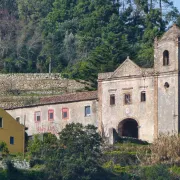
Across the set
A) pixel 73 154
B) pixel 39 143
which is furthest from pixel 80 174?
pixel 39 143

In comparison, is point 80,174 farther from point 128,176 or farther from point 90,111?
point 90,111

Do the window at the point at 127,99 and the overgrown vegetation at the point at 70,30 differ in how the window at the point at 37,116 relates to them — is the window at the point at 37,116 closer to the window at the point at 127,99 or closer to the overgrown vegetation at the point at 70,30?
the window at the point at 127,99

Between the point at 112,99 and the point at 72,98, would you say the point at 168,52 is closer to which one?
the point at 112,99

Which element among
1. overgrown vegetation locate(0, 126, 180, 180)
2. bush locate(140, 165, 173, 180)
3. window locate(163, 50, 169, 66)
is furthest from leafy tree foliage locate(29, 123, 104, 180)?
window locate(163, 50, 169, 66)

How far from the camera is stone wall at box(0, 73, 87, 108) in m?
97.3

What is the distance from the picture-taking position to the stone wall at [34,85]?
319 ft

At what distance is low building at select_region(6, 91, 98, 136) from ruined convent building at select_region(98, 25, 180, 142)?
77cm

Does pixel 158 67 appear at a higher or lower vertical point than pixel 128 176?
higher

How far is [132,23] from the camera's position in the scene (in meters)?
110

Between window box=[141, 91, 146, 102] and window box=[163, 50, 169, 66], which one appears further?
window box=[141, 91, 146, 102]

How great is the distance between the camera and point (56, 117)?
277ft

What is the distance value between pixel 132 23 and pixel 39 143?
115 feet

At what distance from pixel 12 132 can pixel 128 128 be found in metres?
7.85

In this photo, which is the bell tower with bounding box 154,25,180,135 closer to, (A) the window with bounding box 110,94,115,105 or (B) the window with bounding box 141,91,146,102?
(B) the window with bounding box 141,91,146,102
